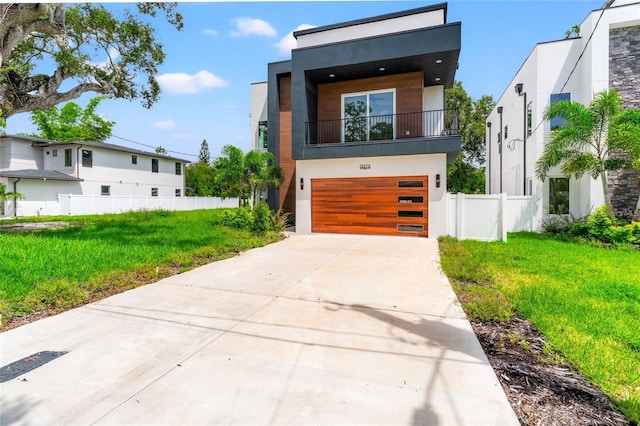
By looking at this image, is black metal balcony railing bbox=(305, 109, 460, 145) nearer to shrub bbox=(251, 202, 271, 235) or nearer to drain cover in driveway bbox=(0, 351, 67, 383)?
shrub bbox=(251, 202, 271, 235)

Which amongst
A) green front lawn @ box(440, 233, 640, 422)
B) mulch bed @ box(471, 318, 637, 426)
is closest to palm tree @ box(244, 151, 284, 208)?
green front lawn @ box(440, 233, 640, 422)

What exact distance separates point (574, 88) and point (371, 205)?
29.1 ft

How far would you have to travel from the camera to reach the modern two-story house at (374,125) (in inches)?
412

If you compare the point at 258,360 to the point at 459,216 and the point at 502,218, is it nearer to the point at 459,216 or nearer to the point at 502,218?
the point at 459,216

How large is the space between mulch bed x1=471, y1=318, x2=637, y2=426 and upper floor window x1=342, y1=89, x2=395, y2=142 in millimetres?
9486

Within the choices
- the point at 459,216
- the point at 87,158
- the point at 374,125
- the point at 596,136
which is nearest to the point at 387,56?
the point at 374,125

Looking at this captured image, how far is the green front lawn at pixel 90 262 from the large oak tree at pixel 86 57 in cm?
492

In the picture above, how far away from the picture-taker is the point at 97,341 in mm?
3266

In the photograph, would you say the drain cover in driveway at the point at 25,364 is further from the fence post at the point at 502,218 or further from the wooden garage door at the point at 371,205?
the fence post at the point at 502,218

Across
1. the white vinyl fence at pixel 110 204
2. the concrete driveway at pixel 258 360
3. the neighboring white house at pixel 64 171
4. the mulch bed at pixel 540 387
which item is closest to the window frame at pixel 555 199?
the concrete driveway at pixel 258 360

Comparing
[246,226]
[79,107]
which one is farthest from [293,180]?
[79,107]

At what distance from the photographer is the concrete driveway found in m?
2.21

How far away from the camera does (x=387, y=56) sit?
408 inches

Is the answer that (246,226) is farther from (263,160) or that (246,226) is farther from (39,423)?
(39,423)
